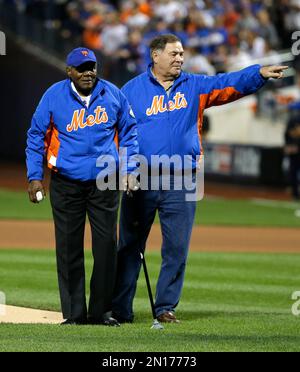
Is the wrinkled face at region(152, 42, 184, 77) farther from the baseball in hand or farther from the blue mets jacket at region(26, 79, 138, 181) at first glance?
the baseball in hand

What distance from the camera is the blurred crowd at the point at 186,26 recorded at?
25625 millimetres

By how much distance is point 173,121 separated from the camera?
900 cm

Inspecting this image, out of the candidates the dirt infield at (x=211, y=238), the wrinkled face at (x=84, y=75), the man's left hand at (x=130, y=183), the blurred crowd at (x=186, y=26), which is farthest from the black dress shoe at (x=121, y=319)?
the blurred crowd at (x=186, y=26)

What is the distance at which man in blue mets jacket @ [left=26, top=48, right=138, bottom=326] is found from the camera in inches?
337

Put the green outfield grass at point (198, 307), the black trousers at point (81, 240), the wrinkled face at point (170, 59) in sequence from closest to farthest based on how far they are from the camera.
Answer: the green outfield grass at point (198, 307)
the black trousers at point (81, 240)
the wrinkled face at point (170, 59)

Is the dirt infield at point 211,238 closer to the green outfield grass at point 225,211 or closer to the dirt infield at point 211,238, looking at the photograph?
the dirt infield at point 211,238

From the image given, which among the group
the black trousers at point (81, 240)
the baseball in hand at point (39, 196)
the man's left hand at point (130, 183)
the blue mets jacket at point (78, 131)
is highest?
the blue mets jacket at point (78, 131)

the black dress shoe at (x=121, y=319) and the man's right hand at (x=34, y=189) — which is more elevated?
the man's right hand at (x=34, y=189)

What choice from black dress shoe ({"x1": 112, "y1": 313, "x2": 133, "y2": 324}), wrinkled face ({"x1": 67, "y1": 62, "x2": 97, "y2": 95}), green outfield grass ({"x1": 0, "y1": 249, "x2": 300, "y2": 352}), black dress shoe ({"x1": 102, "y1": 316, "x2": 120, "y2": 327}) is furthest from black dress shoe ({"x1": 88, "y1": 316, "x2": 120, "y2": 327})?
wrinkled face ({"x1": 67, "y1": 62, "x2": 97, "y2": 95})

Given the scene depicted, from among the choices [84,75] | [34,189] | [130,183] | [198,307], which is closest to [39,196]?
[34,189]

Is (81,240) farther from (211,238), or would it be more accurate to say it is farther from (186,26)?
(186,26)

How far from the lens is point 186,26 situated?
26.1 metres

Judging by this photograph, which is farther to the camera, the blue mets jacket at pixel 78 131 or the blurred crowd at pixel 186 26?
the blurred crowd at pixel 186 26

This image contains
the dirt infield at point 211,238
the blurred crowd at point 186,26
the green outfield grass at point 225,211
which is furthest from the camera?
the blurred crowd at point 186,26
